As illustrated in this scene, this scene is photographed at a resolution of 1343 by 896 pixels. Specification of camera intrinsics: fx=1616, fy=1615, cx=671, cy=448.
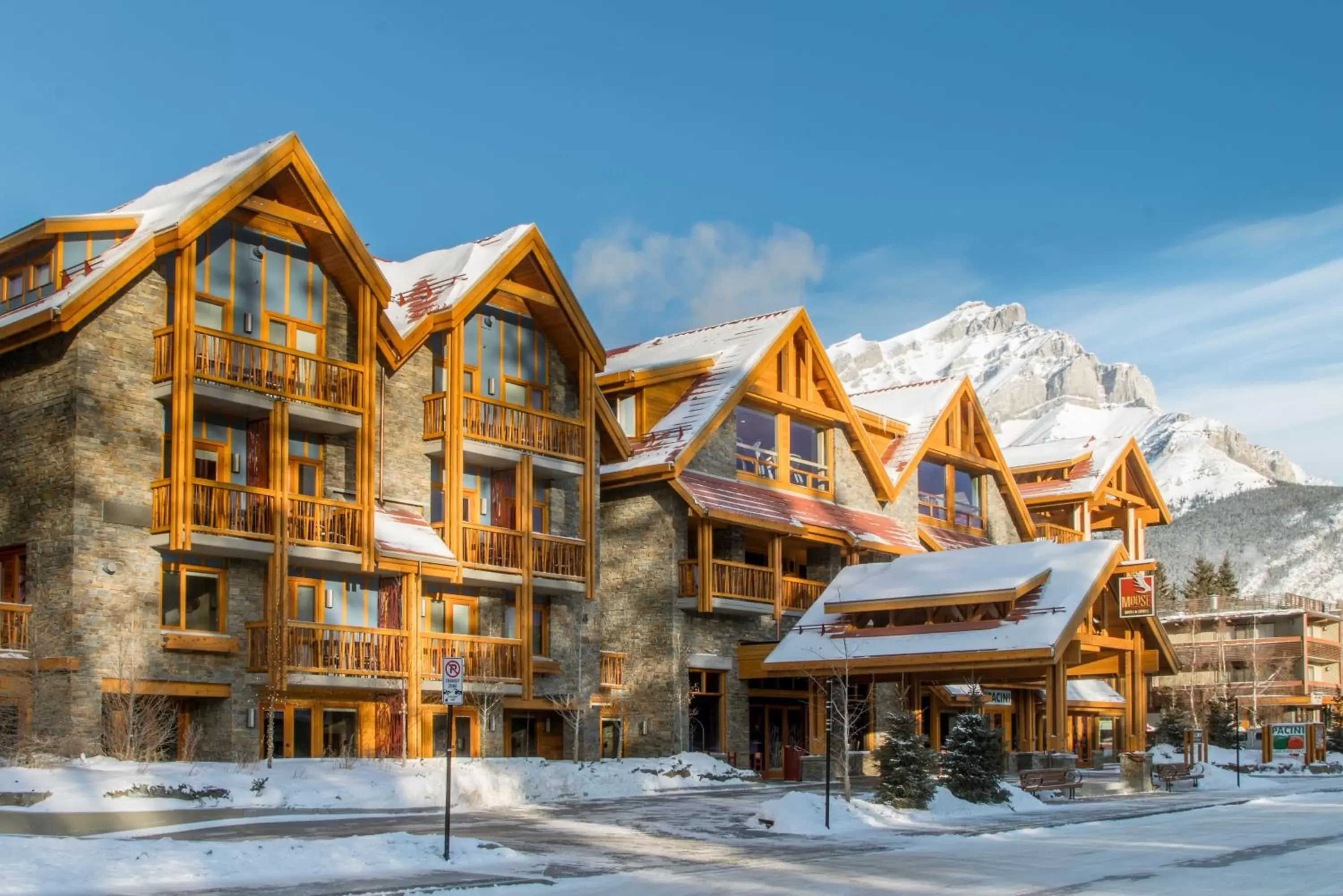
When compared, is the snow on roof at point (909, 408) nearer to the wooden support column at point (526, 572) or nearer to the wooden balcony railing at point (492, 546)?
the wooden support column at point (526, 572)

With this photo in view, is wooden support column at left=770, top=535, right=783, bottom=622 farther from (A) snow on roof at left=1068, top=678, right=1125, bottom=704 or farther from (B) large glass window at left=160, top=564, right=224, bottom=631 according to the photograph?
(A) snow on roof at left=1068, top=678, right=1125, bottom=704

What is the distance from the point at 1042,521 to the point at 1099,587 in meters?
23.7

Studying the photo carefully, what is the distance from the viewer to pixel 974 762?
30.5m

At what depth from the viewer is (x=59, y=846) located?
736 inches

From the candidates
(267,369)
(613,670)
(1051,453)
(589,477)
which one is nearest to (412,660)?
(267,369)

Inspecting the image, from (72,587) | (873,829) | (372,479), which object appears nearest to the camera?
(873,829)

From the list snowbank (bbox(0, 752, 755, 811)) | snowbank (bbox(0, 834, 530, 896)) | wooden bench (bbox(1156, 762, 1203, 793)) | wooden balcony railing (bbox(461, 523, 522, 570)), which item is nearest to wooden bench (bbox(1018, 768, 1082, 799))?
wooden bench (bbox(1156, 762, 1203, 793))

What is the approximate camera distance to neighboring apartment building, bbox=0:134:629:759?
1151 inches

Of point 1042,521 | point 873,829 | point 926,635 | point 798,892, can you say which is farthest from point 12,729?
point 1042,521

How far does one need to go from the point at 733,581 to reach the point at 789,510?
3.21 metres

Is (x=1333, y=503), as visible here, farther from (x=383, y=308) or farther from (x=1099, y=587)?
(x=383, y=308)

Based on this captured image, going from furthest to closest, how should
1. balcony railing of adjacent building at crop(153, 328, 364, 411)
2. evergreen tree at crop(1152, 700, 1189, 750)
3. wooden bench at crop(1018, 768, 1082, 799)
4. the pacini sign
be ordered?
evergreen tree at crop(1152, 700, 1189, 750) → the pacini sign → wooden bench at crop(1018, 768, 1082, 799) → balcony railing of adjacent building at crop(153, 328, 364, 411)

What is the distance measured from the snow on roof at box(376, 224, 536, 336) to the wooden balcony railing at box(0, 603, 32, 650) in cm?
1007

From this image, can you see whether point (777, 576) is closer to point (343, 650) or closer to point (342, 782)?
point (343, 650)
